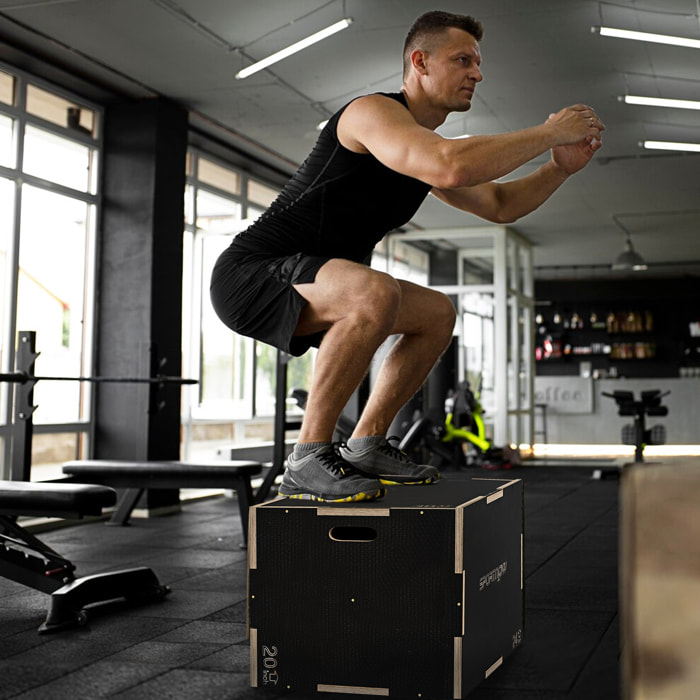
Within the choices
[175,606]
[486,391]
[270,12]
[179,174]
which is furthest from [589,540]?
[486,391]

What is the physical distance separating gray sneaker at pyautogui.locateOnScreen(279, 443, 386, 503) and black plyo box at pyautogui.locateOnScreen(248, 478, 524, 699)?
50 mm

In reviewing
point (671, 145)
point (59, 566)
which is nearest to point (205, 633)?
point (59, 566)

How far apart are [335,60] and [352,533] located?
4.11m

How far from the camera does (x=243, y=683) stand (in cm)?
206

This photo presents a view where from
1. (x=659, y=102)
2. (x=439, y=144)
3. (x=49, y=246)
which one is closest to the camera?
(x=439, y=144)

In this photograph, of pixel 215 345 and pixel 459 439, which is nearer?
pixel 215 345

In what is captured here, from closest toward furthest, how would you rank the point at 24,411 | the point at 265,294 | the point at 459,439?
the point at 265,294, the point at 24,411, the point at 459,439

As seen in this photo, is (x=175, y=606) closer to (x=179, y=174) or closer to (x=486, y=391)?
(x=179, y=174)

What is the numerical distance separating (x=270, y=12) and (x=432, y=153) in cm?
332

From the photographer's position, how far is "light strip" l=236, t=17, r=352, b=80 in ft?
16.4

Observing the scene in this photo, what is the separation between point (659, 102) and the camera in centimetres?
634

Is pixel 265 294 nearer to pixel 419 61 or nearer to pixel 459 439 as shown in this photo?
pixel 419 61

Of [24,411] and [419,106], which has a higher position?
[419,106]

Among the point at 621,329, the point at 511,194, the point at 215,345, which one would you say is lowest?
the point at 215,345
